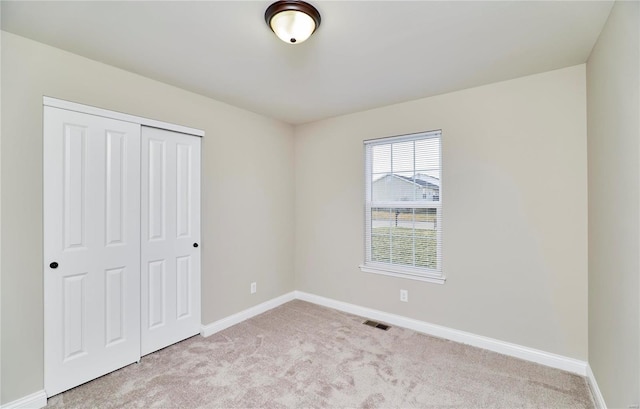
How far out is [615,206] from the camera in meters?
1.70

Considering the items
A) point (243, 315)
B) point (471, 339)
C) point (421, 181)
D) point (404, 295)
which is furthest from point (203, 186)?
point (471, 339)

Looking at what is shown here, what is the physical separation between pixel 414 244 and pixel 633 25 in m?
2.28

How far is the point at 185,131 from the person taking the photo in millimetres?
2830

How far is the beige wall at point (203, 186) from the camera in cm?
190

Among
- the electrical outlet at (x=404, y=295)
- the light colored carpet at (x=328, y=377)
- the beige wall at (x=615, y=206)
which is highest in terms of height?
the beige wall at (x=615, y=206)

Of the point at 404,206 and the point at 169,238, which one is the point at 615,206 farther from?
the point at 169,238

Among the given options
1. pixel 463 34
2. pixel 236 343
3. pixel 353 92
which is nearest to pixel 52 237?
pixel 236 343

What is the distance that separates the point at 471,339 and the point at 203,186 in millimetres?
3068

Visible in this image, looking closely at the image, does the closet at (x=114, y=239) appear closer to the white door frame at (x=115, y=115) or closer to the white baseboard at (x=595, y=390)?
the white door frame at (x=115, y=115)

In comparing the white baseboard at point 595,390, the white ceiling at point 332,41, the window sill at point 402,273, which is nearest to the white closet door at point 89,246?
the white ceiling at point 332,41

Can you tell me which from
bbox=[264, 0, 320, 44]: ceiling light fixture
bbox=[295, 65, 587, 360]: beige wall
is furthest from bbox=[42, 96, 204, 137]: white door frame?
bbox=[295, 65, 587, 360]: beige wall

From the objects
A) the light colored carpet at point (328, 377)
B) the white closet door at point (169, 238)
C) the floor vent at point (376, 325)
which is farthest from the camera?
the floor vent at point (376, 325)

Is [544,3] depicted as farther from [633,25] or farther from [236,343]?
[236,343]

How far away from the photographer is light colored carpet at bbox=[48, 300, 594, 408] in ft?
6.61
